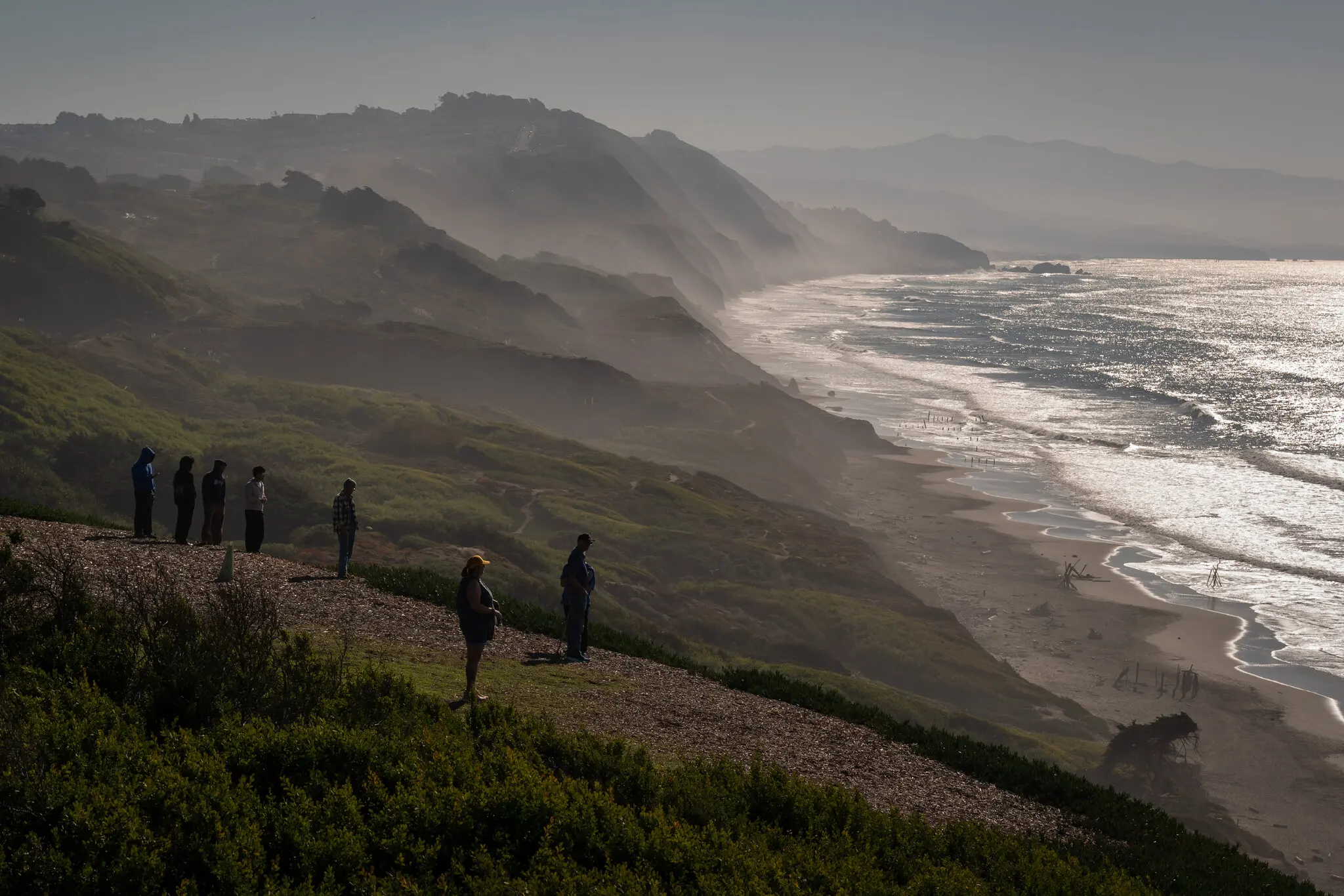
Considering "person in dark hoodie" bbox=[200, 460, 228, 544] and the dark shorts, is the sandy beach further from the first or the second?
"person in dark hoodie" bbox=[200, 460, 228, 544]

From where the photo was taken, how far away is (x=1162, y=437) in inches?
3499

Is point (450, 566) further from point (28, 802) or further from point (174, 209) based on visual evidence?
point (174, 209)

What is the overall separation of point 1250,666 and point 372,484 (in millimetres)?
41269

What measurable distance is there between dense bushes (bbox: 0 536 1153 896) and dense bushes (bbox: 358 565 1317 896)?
168 centimetres

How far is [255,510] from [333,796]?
14.3 meters

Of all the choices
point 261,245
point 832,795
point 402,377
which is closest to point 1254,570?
point 832,795

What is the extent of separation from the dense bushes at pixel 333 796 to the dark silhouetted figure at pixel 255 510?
758 cm

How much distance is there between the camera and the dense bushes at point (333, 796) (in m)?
9.23

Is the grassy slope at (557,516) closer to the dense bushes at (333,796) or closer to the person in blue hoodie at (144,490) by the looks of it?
the person in blue hoodie at (144,490)

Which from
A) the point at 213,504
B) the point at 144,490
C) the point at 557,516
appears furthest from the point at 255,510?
the point at 557,516

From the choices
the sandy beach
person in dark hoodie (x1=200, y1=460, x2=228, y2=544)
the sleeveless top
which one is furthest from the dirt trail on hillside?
the sandy beach

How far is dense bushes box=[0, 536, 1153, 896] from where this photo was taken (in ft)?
30.3

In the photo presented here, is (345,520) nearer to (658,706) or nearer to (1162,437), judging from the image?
(658,706)

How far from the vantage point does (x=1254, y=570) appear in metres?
53.8
